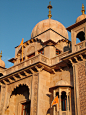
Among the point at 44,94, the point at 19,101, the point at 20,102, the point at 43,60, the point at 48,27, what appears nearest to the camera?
the point at 44,94

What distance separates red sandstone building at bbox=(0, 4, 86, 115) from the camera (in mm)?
15066

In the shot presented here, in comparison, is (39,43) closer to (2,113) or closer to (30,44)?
(30,44)

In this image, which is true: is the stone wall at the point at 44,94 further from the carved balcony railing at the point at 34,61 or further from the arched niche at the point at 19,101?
the arched niche at the point at 19,101

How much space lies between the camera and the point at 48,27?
2186 cm

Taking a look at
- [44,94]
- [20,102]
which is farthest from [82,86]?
[20,102]

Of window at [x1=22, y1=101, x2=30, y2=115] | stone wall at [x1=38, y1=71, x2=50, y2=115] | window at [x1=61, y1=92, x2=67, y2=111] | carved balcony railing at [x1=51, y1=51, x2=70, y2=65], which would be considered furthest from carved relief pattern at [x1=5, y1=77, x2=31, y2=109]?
window at [x1=61, y1=92, x2=67, y2=111]

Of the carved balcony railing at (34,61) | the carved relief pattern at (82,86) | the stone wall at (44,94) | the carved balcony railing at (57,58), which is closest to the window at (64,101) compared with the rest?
the stone wall at (44,94)

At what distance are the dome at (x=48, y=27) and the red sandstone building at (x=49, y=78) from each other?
11cm

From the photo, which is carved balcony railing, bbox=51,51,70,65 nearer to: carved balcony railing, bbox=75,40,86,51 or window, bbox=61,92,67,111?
carved balcony railing, bbox=75,40,86,51

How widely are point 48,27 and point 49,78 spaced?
6.33 m

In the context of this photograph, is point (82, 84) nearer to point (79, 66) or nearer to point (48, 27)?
point (79, 66)

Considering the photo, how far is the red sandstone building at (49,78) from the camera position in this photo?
15.1 meters

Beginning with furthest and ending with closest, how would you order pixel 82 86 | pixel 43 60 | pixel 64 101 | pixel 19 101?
pixel 19 101 → pixel 43 60 → pixel 64 101 → pixel 82 86

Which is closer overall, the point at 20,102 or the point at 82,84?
the point at 82,84
